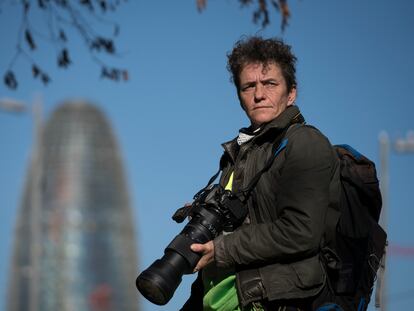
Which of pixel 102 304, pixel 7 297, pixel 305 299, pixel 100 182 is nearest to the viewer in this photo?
pixel 305 299

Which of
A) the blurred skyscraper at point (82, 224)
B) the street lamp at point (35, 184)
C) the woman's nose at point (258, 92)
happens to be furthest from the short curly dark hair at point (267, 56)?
the blurred skyscraper at point (82, 224)

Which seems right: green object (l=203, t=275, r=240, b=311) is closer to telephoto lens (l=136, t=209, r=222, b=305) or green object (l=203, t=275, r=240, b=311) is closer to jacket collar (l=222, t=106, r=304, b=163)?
telephoto lens (l=136, t=209, r=222, b=305)

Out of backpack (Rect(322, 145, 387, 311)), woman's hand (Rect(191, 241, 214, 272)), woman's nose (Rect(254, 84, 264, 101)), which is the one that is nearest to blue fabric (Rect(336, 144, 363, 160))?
backpack (Rect(322, 145, 387, 311))

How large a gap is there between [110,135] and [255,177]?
99.1 meters

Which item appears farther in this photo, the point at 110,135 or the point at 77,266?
the point at 77,266

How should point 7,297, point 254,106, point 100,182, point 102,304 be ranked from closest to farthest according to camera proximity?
point 254,106 → point 7,297 → point 100,182 → point 102,304

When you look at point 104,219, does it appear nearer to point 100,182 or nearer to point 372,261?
point 100,182

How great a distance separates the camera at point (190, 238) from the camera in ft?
10.2

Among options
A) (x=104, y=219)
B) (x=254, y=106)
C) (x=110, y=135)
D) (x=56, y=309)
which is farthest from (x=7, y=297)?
(x=254, y=106)

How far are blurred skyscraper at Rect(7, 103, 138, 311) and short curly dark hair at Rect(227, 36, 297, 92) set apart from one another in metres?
93.8

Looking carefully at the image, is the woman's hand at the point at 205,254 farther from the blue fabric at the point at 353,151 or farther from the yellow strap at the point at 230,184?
the blue fabric at the point at 353,151

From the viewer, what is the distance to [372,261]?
10.6 ft

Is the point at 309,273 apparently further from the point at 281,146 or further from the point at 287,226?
the point at 281,146

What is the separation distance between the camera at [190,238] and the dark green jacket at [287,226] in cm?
5
